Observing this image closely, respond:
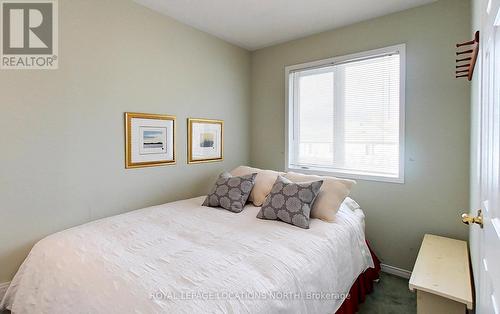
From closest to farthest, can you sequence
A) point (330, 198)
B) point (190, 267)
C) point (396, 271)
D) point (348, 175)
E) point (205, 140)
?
point (190, 267) → point (330, 198) → point (396, 271) → point (348, 175) → point (205, 140)

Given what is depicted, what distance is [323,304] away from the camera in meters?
1.47

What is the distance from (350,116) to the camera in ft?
9.32

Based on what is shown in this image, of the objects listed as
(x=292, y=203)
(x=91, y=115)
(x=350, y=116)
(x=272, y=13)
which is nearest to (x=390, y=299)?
(x=292, y=203)

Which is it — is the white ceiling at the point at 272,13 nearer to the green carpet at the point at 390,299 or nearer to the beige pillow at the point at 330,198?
the beige pillow at the point at 330,198

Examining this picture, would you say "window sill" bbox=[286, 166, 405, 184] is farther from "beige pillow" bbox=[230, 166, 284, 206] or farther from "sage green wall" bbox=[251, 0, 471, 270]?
"beige pillow" bbox=[230, 166, 284, 206]

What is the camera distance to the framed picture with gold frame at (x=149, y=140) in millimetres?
2402

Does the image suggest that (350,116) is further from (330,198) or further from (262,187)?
(262,187)

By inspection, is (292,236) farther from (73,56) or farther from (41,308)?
(73,56)

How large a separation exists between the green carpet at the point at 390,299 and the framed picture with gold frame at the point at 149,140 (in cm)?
229

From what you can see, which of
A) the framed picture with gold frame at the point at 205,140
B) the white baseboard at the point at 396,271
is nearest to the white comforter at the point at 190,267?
the white baseboard at the point at 396,271

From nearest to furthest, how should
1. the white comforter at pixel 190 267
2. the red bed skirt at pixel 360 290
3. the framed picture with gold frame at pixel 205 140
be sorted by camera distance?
the white comforter at pixel 190 267
the red bed skirt at pixel 360 290
the framed picture with gold frame at pixel 205 140

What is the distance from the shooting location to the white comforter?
110 cm

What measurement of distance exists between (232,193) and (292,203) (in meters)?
0.64

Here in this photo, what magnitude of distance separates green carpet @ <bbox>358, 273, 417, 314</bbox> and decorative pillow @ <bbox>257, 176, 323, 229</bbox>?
89 centimetres
